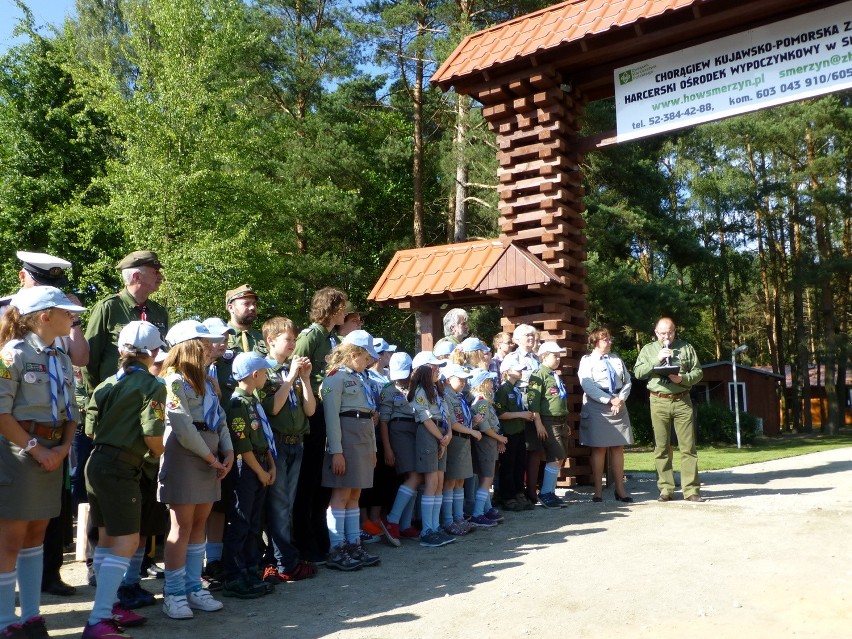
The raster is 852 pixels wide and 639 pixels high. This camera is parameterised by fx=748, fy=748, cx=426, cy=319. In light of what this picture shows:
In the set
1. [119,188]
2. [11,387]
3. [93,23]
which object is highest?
[93,23]

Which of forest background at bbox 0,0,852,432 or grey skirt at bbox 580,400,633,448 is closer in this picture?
grey skirt at bbox 580,400,633,448

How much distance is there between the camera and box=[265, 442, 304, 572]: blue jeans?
564cm

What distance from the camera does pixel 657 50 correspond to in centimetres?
957

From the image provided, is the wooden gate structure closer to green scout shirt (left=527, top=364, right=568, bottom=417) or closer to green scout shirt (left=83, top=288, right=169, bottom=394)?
green scout shirt (left=527, top=364, right=568, bottom=417)

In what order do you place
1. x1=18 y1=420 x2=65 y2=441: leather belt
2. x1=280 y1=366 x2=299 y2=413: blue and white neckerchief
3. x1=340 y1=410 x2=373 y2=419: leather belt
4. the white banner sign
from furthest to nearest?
the white banner sign < x1=340 y1=410 x2=373 y2=419: leather belt < x1=280 y1=366 x2=299 y2=413: blue and white neckerchief < x1=18 y1=420 x2=65 y2=441: leather belt

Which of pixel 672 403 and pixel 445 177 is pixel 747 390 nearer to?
pixel 445 177

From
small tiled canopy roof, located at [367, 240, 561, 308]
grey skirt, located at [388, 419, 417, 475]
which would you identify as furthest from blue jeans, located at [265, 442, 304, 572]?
small tiled canopy roof, located at [367, 240, 561, 308]

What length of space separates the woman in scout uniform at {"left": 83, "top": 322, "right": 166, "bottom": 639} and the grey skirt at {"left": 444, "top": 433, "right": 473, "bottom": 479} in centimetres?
331

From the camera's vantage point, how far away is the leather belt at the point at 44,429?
4.10 metres

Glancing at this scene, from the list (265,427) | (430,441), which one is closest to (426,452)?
(430,441)

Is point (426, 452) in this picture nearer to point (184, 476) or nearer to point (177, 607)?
point (184, 476)

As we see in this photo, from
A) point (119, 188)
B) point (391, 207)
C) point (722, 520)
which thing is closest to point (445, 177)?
point (391, 207)

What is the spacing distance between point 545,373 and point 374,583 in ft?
12.7

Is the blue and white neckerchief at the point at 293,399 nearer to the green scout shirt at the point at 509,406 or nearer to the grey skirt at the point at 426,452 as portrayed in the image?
the grey skirt at the point at 426,452
